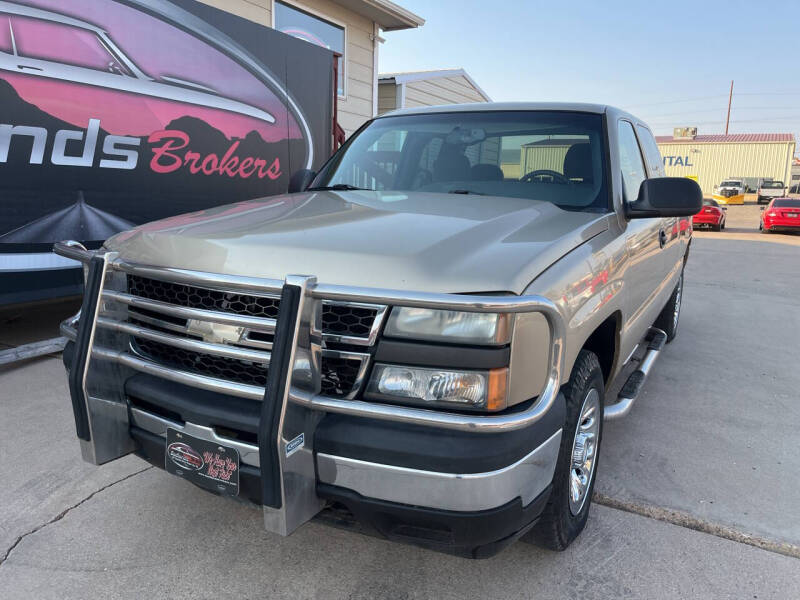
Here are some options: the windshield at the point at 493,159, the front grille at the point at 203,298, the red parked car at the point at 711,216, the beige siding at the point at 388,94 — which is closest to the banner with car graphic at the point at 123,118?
the windshield at the point at 493,159

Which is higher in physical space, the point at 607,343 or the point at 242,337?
the point at 242,337

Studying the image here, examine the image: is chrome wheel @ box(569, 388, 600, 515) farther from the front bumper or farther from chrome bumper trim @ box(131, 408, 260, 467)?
chrome bumper trim @ box(131, 408, 260, 467)

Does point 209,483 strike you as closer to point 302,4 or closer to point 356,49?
point 302,4

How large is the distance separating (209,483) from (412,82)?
12743 millimetres

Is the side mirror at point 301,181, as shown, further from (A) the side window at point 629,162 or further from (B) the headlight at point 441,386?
(B) the headlight at point 441,386

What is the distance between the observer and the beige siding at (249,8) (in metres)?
7.93

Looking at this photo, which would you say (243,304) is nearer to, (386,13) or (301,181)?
(301,181)

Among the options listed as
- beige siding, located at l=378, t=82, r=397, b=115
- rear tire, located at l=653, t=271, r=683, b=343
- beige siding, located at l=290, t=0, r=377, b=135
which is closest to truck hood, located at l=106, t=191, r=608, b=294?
rear tire, located at l=653, t=271, r=683, b=343

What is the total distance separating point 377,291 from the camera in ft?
5.68

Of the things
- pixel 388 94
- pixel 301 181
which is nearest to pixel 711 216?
pixel 388 94

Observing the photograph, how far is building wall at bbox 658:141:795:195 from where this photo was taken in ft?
138

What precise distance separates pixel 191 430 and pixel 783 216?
930 inches

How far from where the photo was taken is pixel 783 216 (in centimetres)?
2088

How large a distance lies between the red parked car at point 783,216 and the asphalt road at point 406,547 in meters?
20.2
